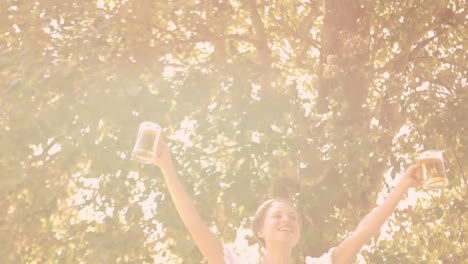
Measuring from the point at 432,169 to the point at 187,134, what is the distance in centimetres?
419

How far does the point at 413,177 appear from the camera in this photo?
4.15m

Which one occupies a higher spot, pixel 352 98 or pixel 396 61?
pixel 396 61

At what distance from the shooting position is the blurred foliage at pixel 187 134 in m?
7.19

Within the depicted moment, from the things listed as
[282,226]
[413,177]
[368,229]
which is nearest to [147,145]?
[282,226]

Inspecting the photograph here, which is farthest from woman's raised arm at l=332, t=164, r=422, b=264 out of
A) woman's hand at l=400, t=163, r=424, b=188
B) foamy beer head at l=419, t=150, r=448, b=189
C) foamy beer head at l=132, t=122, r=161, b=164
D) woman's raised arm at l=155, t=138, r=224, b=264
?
foamy beer head at l=132, t=122, r=161, b=164

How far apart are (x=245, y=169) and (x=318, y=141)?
115 centimetres

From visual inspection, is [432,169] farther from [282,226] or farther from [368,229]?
[282,226]

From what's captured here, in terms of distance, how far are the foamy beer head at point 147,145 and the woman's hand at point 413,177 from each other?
1.68m

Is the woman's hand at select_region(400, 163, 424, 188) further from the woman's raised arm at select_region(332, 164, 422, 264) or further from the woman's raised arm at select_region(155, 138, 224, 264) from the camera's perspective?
the woman's raised arm at select_region(155, 138, 224, 264)

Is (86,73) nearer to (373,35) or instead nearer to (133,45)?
(133,45)

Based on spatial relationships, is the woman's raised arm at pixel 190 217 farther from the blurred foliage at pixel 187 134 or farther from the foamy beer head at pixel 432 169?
the blurred foliage at pixel 187 134

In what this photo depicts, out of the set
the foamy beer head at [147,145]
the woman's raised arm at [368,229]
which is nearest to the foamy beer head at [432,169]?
the woman's raised arm at [368,229]

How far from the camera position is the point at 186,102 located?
24.7 feet

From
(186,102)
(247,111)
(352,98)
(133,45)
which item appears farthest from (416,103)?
(133,45)
